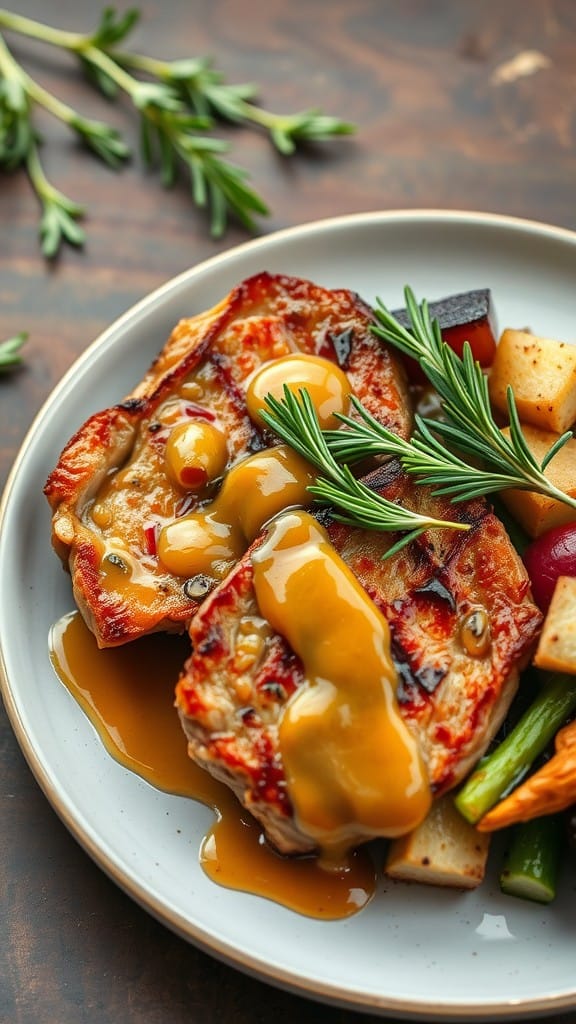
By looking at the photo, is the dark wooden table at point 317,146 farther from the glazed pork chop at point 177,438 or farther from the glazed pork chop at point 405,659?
the glazed pork chop at point 405,659

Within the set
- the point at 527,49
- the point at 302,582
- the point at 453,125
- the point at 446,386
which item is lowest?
the point at 302,582

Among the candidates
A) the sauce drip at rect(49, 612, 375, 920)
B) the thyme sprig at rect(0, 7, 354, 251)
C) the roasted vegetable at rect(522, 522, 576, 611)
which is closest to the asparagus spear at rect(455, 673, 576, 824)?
the roasted vegetable at rect(522, 522, 576, 611)

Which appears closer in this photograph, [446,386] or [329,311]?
[446,386]

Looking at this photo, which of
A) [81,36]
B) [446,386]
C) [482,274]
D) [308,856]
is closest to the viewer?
[308,856]

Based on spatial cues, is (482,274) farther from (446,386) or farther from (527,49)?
(527,49)

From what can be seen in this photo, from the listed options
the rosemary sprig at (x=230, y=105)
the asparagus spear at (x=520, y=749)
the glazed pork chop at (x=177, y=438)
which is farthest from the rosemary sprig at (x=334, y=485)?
the rosemary sprig at (x=230, y=105)

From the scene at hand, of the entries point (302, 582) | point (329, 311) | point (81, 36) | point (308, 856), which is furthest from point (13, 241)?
point (308, 856)
